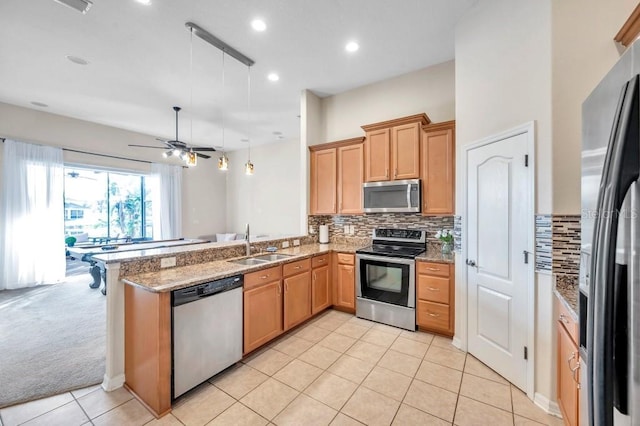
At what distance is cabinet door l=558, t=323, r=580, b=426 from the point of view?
1426 millimetres

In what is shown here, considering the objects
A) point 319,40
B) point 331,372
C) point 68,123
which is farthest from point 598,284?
point 68,123

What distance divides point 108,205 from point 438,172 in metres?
7.67

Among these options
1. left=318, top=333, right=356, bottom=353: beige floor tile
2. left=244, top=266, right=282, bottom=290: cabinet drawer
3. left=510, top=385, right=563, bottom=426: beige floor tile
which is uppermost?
left=244, top=266, right=282, bottom=290: cabinet drawer

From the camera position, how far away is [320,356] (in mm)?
2664

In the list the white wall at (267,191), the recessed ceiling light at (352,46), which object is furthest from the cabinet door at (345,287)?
the white wall at (267,191)

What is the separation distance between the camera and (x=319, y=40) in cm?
308

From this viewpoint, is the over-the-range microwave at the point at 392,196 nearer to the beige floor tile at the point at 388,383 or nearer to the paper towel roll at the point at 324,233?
the paper towel roll at the point at 324,233

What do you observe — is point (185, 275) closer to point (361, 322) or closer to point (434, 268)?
point (361, 322)

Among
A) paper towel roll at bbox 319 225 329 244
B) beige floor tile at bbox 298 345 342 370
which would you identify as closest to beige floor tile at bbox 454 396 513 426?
beige floor tile at bbox 298 345 342 370

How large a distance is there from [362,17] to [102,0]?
246 centimetres

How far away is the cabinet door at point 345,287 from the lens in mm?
3648

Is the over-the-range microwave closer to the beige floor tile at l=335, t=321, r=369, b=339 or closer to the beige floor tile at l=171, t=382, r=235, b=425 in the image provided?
the beige floor tile at l=335, t=321, r=369, b=339

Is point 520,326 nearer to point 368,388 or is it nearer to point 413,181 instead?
point 368,388

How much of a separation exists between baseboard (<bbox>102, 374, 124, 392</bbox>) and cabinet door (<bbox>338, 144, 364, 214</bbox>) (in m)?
3.06
